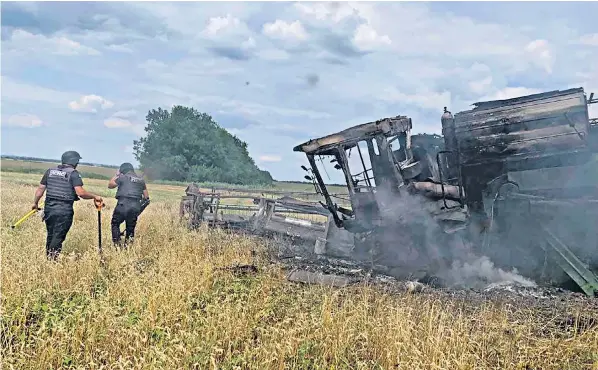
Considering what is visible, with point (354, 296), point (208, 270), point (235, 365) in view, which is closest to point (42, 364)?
point (235, 365)

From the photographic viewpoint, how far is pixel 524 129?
25.3ft

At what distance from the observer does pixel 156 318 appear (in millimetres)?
4586

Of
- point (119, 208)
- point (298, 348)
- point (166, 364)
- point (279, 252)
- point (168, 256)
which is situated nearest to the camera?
point (166, 364)

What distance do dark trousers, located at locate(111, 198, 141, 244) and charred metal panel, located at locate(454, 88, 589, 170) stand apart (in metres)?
6.20

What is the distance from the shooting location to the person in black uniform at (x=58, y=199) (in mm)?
7320

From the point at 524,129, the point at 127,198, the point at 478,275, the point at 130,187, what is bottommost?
the point at 478,275

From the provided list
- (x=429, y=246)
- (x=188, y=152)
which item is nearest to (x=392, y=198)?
(x=429, y=246)

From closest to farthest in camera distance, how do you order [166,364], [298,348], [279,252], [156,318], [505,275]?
[166,364] < [298,348] < [156,318] < [505,275] < [279,252]

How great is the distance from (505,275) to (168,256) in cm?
567

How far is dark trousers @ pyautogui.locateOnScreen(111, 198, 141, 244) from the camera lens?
30.0 feet

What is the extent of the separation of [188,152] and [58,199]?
186ft

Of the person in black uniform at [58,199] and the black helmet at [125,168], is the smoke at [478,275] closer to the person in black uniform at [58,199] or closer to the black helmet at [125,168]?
the person in black uniform at [58,199]

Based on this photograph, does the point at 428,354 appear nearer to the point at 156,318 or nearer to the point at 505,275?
the point at 156,318

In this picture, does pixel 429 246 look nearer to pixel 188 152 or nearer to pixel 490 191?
pixel 490 191
